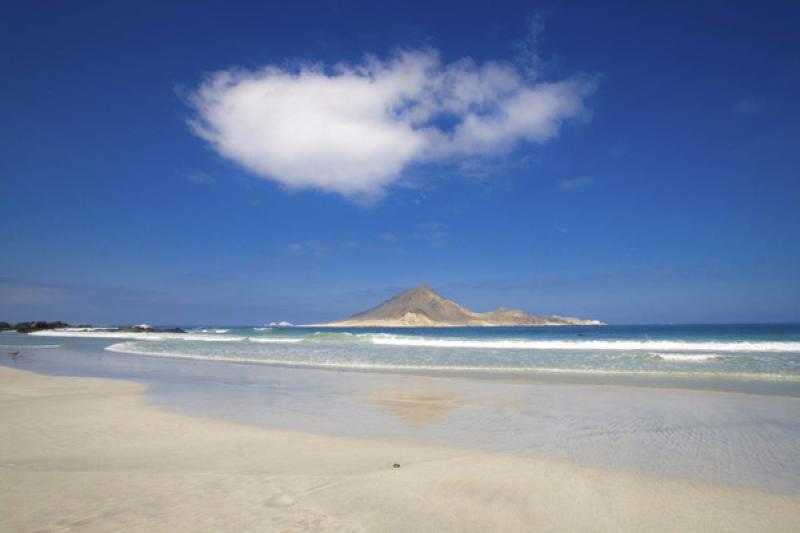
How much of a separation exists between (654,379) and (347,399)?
9.78 metres

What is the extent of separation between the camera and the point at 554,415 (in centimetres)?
830

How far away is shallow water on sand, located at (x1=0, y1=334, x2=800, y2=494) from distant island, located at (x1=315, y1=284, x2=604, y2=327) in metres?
126

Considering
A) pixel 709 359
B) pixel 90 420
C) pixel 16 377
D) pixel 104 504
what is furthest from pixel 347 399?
pixel 709 359

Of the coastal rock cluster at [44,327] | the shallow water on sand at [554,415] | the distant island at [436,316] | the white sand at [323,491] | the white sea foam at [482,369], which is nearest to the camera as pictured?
the white sand at [323,491]

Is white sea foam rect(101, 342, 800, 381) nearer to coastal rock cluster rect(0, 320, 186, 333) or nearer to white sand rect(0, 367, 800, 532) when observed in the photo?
white sand rect(0, 367, 800, 532)

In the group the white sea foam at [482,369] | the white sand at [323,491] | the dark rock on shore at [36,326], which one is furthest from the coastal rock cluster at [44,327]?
the white sand at [323,491]

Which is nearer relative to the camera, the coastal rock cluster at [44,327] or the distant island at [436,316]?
the coastal rock cluster at [44,327]

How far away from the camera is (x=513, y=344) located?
3209cm

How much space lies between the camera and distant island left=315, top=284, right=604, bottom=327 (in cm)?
14388

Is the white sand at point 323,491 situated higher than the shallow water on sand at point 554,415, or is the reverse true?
the white sand at point 323,491

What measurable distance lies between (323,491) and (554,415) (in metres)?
5.47

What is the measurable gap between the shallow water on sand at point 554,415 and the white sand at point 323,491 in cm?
75

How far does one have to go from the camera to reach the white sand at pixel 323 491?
143 inches

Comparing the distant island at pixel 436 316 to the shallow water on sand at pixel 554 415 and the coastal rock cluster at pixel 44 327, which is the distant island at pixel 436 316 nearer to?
the coastal rock cluster at pixel 44 327
